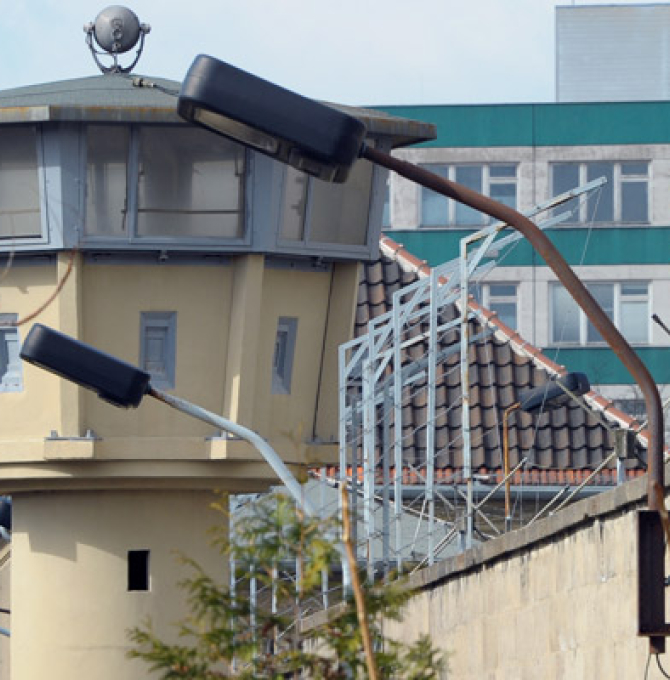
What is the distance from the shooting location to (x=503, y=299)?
5316 cm

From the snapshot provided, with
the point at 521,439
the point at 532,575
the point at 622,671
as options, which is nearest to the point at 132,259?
the point at 532,575

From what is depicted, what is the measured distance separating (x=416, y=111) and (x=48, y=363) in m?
32.7

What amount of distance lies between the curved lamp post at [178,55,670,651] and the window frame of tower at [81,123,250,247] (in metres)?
9.84

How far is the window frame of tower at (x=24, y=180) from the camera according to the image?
22.1 m

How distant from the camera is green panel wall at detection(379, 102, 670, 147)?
170ft

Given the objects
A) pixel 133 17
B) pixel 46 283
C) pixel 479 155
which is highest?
pixel 479 155

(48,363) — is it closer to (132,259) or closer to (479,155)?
(132,259)

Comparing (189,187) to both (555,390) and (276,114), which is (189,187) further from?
(276,114)

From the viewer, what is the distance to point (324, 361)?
23.8 meters

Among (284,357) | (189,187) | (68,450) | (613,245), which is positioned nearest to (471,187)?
(613,245)

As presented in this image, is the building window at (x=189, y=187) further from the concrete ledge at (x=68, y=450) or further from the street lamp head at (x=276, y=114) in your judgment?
the street lamp head at (x=276, y=114)

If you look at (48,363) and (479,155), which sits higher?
(479,155)

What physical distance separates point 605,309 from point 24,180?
31.9 metres

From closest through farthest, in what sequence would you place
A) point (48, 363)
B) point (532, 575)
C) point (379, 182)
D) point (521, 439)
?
point (532, 575) < point (48, 363) < point (379, 182) < point (521, 439)
